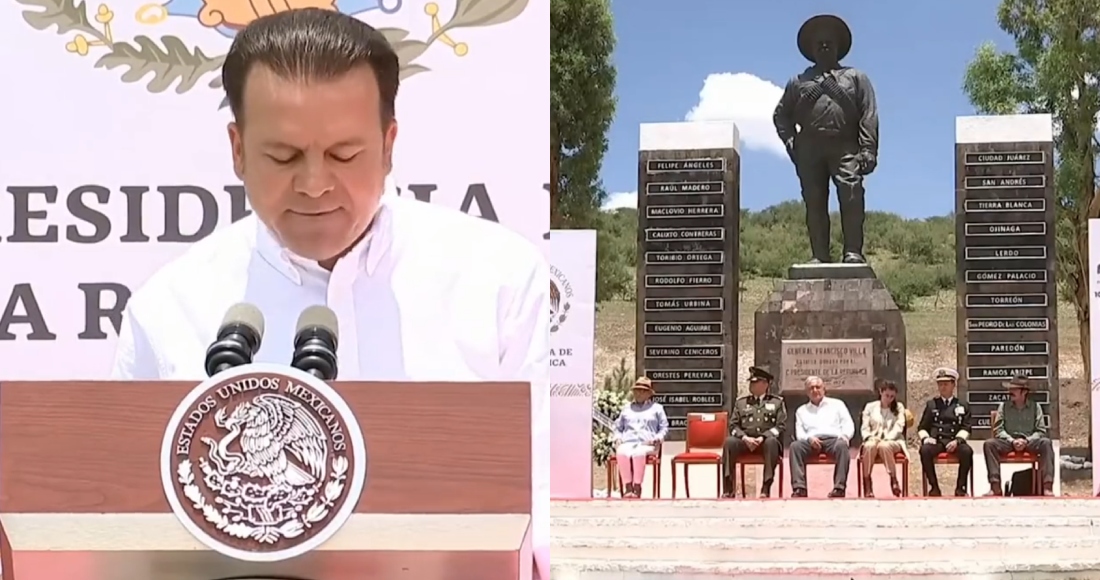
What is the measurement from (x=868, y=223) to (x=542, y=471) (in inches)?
1155

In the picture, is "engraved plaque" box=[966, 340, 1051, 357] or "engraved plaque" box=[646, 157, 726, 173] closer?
"engraved plaque" box=[966, 340, 1051, 357]

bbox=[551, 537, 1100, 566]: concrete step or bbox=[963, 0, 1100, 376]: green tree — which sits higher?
bbox=[963, 0, 1100, 376]: green tree

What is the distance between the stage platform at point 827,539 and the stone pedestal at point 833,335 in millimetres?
3154

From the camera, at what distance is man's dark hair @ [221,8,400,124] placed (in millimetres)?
2572

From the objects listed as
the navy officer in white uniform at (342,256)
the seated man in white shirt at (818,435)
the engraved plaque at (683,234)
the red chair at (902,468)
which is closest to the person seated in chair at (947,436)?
the red chair at (902,468)

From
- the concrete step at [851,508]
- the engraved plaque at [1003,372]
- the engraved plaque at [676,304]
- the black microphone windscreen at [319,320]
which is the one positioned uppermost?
the engraved plaque at [676,304]

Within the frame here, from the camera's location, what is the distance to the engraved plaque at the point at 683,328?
10836 millimetres

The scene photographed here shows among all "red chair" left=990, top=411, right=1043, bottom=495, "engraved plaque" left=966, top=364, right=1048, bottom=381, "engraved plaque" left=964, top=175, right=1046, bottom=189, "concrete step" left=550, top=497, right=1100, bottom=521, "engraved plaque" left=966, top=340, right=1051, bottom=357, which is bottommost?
"concrete step" left=550, top=497, right=1100, bottom=521

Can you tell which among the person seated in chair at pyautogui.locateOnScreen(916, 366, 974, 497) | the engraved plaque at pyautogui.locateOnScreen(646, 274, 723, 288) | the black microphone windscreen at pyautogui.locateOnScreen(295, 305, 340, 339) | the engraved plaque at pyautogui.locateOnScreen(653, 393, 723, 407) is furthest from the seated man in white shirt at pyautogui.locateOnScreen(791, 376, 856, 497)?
the black microphone windscreen at pyautogui.locateOnScreen(295, 305, 340, 339)

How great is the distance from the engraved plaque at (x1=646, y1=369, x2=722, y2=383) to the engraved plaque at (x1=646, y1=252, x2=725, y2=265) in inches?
38.8

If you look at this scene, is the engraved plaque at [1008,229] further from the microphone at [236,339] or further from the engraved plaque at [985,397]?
the microphone at [236,339]

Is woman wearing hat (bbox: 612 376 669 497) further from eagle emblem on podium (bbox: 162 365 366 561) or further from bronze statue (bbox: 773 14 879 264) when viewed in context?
eagle emblem on podium (bbox: 162 365 366 561)

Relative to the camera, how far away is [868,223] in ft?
100

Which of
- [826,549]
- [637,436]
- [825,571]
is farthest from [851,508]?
[637,436]
